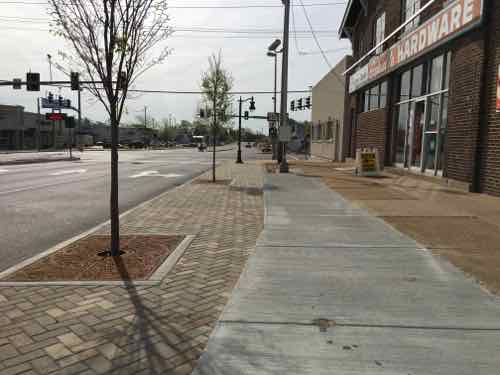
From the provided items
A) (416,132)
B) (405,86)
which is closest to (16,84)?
(405,86)

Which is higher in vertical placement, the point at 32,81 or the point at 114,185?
the point at 32,81

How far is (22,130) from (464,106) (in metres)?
65.9

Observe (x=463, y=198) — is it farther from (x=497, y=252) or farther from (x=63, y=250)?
(x=63, y=250)

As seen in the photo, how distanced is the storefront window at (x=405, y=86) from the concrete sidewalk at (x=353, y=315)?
11.9 metres

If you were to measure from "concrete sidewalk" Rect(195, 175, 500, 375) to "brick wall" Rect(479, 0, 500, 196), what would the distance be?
18.2 ft

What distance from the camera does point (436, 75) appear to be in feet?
45.6

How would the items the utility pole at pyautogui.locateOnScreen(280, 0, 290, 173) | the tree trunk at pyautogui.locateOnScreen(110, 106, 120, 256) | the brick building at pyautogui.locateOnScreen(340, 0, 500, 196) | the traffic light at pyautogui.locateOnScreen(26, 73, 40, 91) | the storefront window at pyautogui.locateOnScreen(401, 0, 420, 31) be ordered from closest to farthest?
the tree trunk at pyautogui.locateOnScreen(110, 106, 120, 256) < the brick building at pyautogui.locateOnScreen(340, 0, 500, 196) < the storefront window at pyautogui.locateOnScreen(401, 0, 420, 31) < the utility pole at pyautogui.locateOnScreen(280, 0, 290, 173) < the traffic light at pyautogui.locateOnScreen(26, 73, 40, 91)

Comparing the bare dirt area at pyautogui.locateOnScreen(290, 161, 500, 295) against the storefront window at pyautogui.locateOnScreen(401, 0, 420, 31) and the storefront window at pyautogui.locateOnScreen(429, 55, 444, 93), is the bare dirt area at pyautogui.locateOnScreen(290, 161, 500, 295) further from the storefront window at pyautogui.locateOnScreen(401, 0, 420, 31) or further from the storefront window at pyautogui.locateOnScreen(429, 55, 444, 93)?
the storefront window at pyautogui.locateOnScreen(401, 0, 420, 31)

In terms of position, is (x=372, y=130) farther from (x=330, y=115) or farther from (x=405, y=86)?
(x=330, y=115)

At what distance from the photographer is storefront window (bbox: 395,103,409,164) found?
16.8 metres

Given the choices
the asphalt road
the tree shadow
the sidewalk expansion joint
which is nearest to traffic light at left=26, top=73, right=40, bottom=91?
the asphalt road

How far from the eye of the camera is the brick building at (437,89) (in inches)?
418

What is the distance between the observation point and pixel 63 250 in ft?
18.9

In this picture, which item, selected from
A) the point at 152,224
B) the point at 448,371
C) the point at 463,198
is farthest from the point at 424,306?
the point at 463,198
